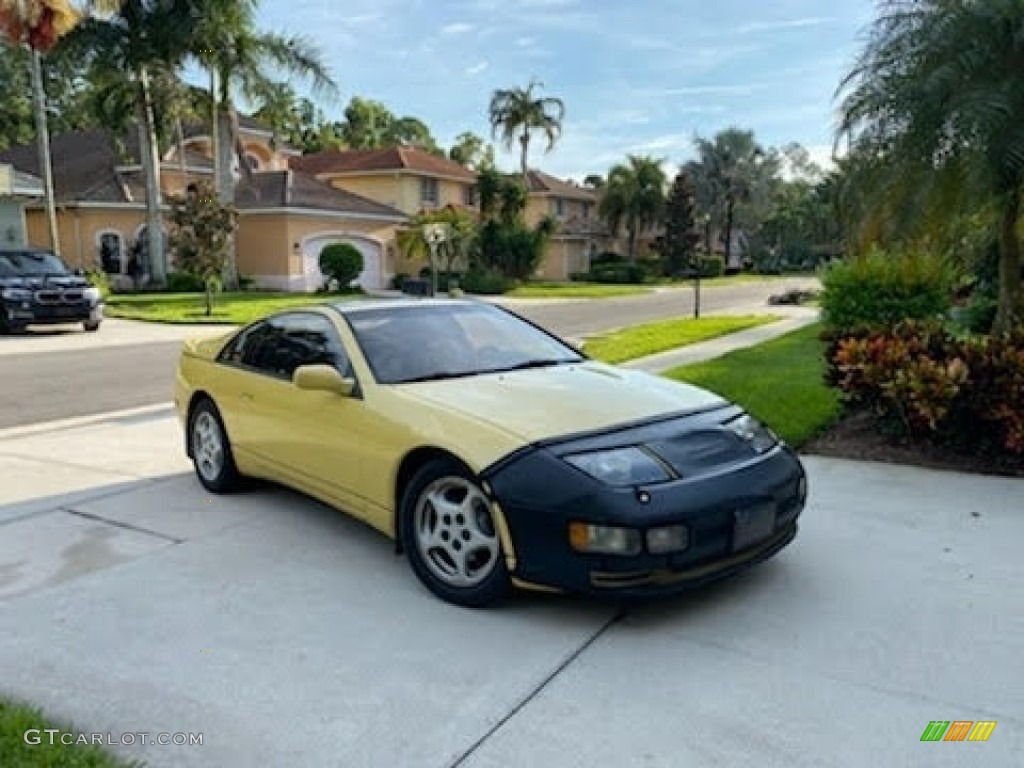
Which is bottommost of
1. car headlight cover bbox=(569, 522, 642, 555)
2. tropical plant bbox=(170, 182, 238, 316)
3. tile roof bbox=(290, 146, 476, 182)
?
car headlight cover bbox=(569, 522, 642, 555)

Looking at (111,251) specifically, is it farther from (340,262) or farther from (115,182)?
(340,262)

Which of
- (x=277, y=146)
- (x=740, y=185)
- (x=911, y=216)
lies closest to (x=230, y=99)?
(x=277, y=146)

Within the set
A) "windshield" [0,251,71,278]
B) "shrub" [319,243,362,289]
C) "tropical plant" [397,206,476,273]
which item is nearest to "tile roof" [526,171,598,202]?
"tropical plant" [397,206,476,273]

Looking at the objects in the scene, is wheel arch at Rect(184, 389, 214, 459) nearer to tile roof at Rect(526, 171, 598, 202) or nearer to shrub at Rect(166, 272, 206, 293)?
shrub at Rect(166, 272, 206, 293)

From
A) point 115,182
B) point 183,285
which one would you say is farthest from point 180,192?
point 183,285

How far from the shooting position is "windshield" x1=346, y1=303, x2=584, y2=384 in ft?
15.5

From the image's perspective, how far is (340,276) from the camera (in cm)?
3278

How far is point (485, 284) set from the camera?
119 feet

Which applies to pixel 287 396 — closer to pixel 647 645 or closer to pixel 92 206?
pixel 647 645

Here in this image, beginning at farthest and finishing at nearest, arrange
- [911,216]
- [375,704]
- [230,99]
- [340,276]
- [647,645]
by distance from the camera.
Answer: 1. [340,276]
2. [230,99]
3. [911,216]
4. [647,645]
5. [375,704]

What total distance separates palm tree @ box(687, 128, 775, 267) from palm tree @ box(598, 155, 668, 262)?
49.1 ft

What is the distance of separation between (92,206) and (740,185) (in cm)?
5170

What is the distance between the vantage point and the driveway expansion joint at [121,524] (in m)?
4.97

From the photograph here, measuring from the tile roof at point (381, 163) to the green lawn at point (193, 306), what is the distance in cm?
1466
